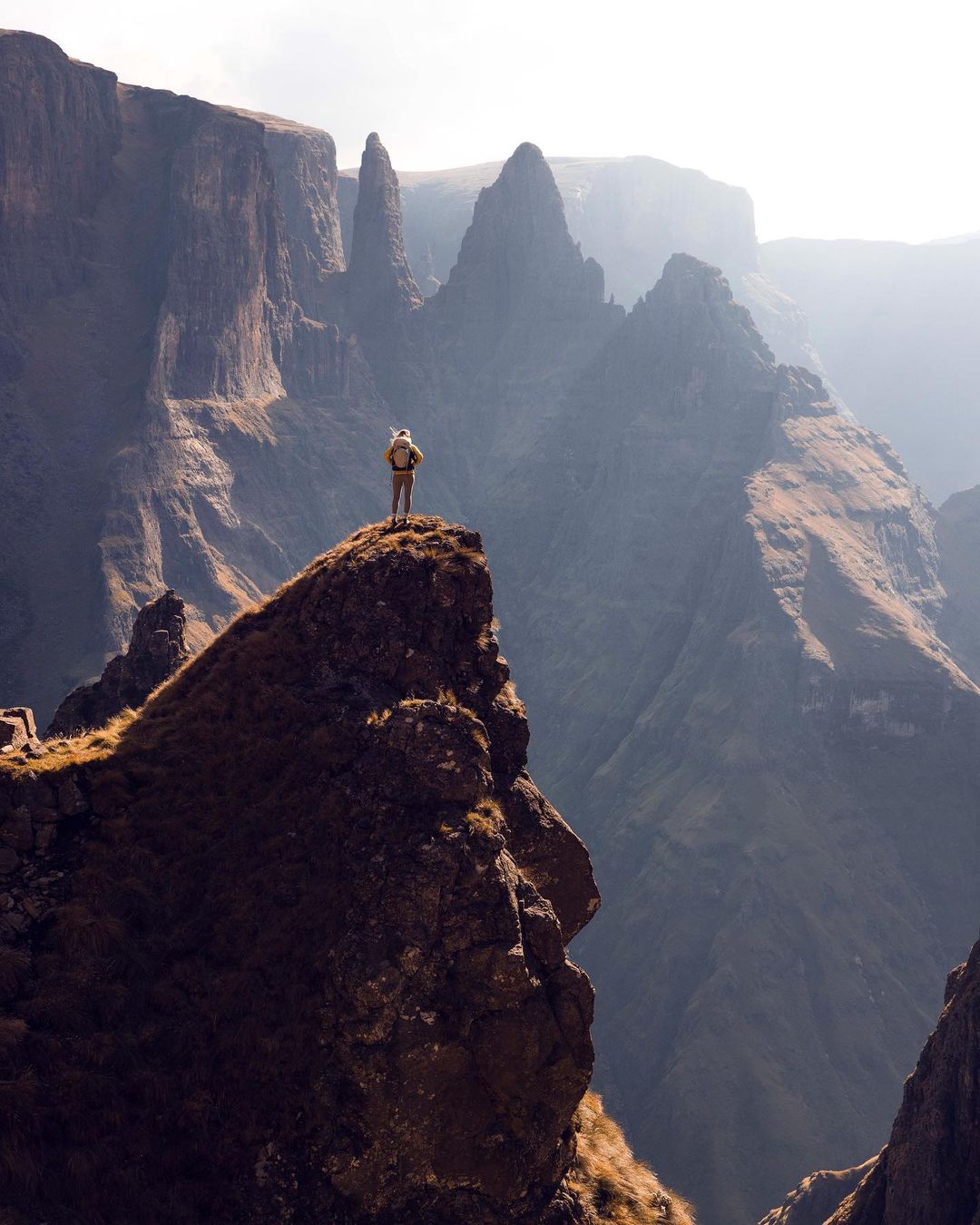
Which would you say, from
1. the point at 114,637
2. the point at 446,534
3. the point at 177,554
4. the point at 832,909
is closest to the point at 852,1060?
the point at 832,909

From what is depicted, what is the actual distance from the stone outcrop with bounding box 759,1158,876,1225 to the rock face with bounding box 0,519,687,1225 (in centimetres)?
5716

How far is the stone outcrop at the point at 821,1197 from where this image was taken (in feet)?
239

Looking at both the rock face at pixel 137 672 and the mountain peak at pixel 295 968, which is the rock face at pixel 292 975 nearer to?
the mountain peak at pixel 295 968

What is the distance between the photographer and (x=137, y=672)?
55781mm

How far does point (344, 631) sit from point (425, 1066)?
941 cm

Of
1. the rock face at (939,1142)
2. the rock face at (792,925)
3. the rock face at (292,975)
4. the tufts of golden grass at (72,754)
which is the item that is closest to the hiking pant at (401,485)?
the rock face at (292,975)

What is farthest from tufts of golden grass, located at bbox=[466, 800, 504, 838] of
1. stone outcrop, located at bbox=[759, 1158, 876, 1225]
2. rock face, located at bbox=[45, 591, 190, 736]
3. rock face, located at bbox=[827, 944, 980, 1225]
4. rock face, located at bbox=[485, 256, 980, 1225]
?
rock face, located at bbox=[485, 256, 980, 1225]

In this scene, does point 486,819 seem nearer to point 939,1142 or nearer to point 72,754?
point 72,754

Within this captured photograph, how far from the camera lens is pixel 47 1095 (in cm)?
1792

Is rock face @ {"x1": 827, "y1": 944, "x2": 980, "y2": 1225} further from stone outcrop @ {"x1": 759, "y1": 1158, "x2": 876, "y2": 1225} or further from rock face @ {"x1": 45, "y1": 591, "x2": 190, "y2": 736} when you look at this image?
rock face @ {"x1": 45, "y1": 591, "x2": 190, "y2": 736}

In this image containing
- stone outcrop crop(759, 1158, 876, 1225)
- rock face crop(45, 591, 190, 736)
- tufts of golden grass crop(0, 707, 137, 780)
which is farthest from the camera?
stone outcrop crop(759, 1158, 876, 1225)

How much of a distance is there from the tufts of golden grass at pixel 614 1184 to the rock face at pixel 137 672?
95.0ft

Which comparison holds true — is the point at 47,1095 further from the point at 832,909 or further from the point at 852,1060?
the point at 832,909

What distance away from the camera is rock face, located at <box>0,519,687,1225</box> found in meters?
18.6
